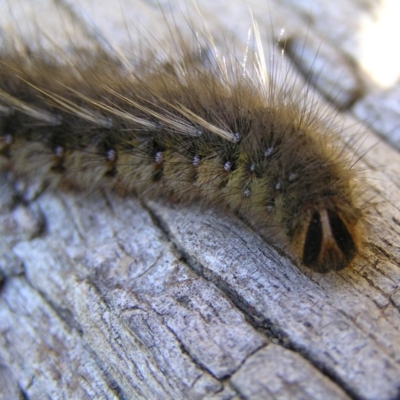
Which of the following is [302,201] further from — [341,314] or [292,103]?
[292,103]

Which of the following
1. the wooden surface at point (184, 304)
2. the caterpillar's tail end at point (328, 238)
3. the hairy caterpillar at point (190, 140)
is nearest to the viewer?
the wooden surface at point (184, 304)

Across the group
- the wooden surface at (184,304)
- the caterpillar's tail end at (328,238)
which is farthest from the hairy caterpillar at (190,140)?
the wooden surface at (184,304)

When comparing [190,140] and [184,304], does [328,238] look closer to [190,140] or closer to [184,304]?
[184,304]

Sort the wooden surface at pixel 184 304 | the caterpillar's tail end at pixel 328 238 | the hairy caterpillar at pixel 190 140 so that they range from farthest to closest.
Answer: the hairy caterpillar at pixel 190 140
the caterpillar's tail end at pixel 328 238
the wooden surface at pixel 184 304

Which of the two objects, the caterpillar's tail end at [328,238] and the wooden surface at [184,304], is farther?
the caterpillar's tail end at [328,238]

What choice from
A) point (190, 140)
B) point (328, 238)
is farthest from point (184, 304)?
point (190, 140)

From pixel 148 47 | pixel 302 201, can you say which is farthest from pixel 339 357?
pixel 148 47

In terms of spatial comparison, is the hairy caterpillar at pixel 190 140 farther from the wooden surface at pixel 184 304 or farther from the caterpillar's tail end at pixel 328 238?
the wooden surface at pixel 184 304

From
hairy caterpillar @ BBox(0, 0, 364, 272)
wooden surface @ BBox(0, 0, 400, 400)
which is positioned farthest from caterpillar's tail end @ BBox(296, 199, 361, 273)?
wooden surface @ BBox(0, 0, 400, 400)
